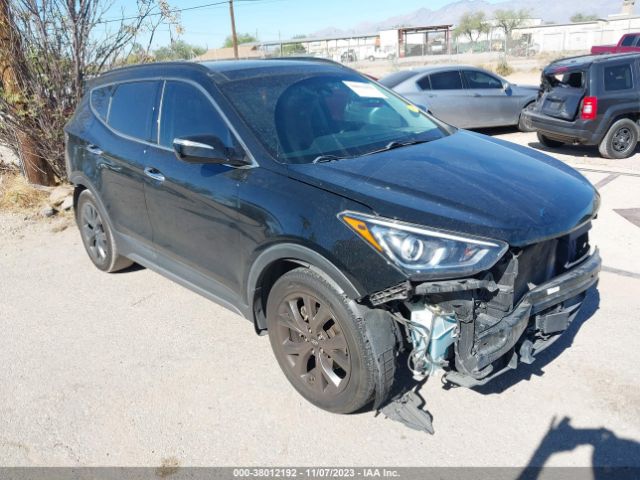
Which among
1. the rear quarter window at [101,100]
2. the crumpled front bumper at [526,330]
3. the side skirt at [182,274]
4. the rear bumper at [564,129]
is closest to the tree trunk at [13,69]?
the rear quarter window at [101,100]

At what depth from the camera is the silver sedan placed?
10242 mm

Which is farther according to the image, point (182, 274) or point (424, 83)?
point (424, 83)

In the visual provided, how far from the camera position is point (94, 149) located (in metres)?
4.66

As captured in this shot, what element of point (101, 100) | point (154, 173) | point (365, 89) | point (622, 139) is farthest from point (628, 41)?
point (154, 173)

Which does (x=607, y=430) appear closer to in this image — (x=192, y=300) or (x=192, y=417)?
(x=192, y=417)

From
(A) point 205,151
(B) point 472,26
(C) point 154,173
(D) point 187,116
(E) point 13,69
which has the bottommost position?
(C) point 154,173

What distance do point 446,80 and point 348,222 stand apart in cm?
873

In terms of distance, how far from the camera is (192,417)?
124 inches

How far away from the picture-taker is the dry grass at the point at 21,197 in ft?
25.3

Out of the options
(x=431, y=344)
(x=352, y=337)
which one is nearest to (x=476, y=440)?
(x=431, y=344)

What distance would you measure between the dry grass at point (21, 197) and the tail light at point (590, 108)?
8278mm

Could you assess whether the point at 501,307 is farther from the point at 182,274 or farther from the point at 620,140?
A: the point at 620,140

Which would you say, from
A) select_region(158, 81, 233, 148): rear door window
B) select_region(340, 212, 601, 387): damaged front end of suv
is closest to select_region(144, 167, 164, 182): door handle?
select_region(158, 81, 233, 148): rear door window

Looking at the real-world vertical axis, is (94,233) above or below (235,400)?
above
